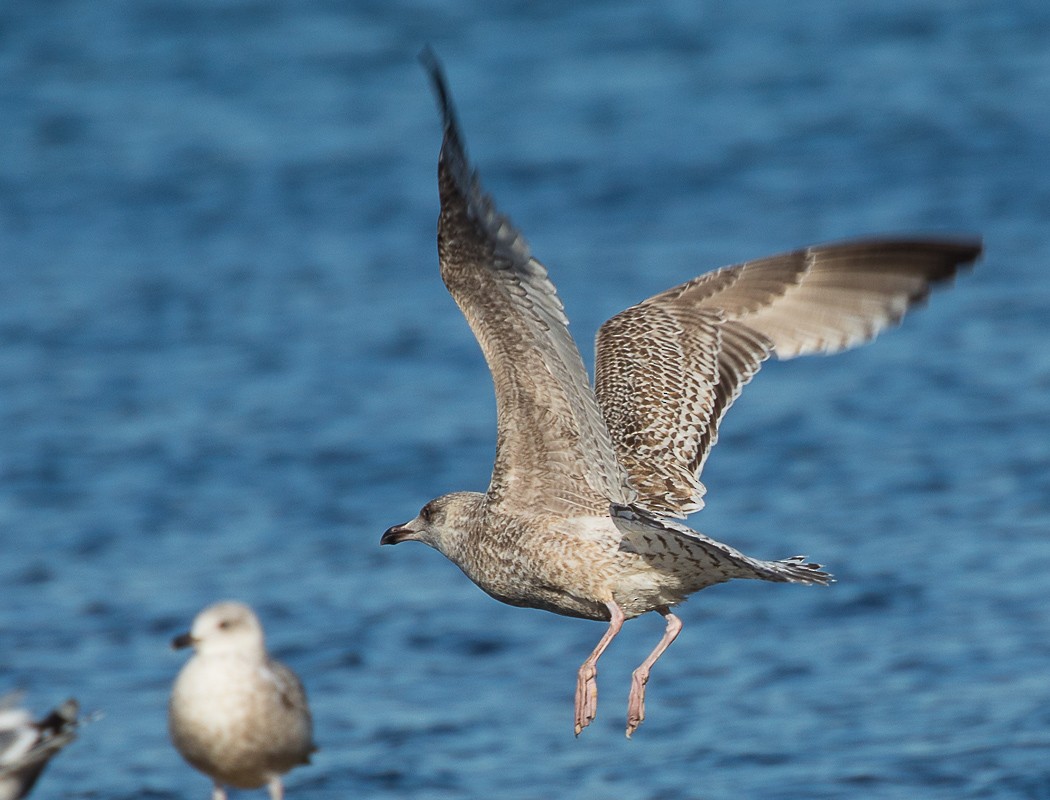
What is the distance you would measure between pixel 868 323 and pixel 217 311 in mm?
7679

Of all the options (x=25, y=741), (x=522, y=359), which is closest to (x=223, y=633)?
(x=25, y=741)

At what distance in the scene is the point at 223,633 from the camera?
4.71 m

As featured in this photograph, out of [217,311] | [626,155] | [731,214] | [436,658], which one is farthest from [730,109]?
[436,658]

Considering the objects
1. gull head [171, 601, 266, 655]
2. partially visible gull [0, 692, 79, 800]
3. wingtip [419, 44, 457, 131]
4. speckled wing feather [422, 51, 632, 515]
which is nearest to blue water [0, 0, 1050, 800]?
speckled wing feather [422, 51, 632, 515]

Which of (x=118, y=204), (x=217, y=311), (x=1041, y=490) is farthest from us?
(x=118, y=204)

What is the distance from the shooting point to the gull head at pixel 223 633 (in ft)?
15.4

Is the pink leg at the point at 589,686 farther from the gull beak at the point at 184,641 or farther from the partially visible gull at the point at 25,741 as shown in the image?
the partially visible gull at the point at 25,741

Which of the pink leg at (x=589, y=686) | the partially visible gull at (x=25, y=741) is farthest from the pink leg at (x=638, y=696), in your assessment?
the partially visible gull at (x=25, y=741)

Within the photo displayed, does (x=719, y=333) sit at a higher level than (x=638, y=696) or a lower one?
higher

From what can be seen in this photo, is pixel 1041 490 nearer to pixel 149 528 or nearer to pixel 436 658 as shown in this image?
pixel 436 658

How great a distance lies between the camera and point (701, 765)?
752cm

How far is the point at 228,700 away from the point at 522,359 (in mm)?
1580

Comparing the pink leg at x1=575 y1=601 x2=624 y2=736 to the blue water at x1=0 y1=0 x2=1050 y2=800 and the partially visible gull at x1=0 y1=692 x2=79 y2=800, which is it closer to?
the blue water at x1=0 y1=0 x2=1050 y2=800

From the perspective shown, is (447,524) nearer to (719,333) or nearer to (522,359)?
(522,359)
